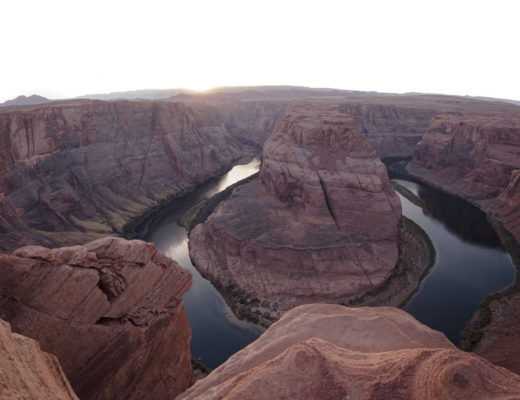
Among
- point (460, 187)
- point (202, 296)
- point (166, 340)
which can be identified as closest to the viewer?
point (166, 340)

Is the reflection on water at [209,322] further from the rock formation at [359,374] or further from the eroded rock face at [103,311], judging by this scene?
the rock formation at [359,374]

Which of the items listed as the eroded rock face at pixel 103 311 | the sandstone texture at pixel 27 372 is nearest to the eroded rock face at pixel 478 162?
the eroded rock face at pixel 103 311

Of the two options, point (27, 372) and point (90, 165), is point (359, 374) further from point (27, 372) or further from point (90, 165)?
point (90, 165)

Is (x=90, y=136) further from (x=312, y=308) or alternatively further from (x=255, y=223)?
(x=312, y=308)

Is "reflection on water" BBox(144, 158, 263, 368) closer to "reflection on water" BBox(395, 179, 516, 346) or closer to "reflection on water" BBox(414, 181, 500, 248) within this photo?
"reflection on water" BBox(395, 179, 516, 346)

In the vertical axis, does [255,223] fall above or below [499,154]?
below

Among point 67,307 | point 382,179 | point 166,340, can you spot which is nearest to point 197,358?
point 166,340
